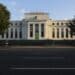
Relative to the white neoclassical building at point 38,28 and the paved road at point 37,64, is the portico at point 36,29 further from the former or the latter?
the paved road at point 37,64

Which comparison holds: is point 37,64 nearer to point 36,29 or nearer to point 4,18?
point 4,18

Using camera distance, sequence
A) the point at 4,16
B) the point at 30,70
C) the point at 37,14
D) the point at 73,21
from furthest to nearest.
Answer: the point at 37,14, the point at 73,21, the point at 4,16, the point at 30,70

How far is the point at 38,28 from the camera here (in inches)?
4941

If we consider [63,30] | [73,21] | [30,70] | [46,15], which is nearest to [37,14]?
[46,15]

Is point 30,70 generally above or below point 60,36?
above

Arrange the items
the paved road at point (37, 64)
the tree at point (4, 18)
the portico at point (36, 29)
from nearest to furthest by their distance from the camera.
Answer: the paved road at point (37, 64), the tree at point (4, 18), the portico at point (36, 29)

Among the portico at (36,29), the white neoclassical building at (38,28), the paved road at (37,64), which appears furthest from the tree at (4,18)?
the portico at (36,29)

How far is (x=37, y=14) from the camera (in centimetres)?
12006

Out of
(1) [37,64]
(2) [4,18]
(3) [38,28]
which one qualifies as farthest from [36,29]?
(1) [37,64]

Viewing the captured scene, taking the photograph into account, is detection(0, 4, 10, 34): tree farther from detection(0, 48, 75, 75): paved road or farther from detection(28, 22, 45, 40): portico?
detection(28, 22, 45, 40): portico

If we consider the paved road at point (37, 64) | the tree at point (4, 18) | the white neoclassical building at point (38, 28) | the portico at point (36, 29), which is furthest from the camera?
the portico at point (36, 29)

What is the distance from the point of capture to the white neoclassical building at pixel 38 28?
12138cm

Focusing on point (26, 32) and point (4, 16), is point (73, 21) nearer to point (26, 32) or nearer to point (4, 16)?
point (4, 16)

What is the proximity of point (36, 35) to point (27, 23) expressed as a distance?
5930mm
